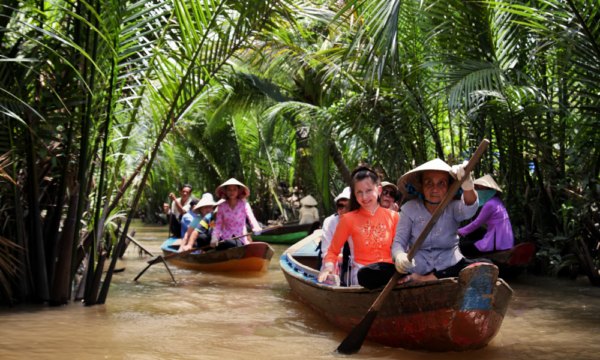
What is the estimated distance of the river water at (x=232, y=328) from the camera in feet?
13.3

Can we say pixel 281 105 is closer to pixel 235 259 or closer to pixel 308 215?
pixel 235 259

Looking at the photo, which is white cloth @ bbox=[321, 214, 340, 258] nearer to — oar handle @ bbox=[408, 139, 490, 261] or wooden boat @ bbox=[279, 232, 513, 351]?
wooden boat @ bbox=[279, 232, 513, 351]

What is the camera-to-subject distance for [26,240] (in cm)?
507

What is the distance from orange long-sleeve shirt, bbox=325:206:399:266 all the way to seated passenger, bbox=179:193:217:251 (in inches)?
200

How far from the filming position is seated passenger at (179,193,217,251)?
9172 millimetres

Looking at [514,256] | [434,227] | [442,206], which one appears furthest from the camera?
[514,256]

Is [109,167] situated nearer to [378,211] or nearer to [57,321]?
[57,321]

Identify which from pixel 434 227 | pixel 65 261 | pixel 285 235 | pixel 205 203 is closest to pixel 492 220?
pixel 434 227

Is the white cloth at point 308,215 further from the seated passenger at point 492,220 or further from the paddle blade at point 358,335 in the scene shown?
the paddle blade at point 358,335

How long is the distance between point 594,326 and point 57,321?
193 inches

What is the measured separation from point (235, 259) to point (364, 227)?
4.60m

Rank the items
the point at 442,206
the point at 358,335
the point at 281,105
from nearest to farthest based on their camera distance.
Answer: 1. the point at 442,206
2. the point at 358,335
3. the point at 281,105

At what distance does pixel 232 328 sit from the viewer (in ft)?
16.4

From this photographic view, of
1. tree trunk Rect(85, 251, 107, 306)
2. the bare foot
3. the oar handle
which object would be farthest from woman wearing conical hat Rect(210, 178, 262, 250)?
the oar handle
